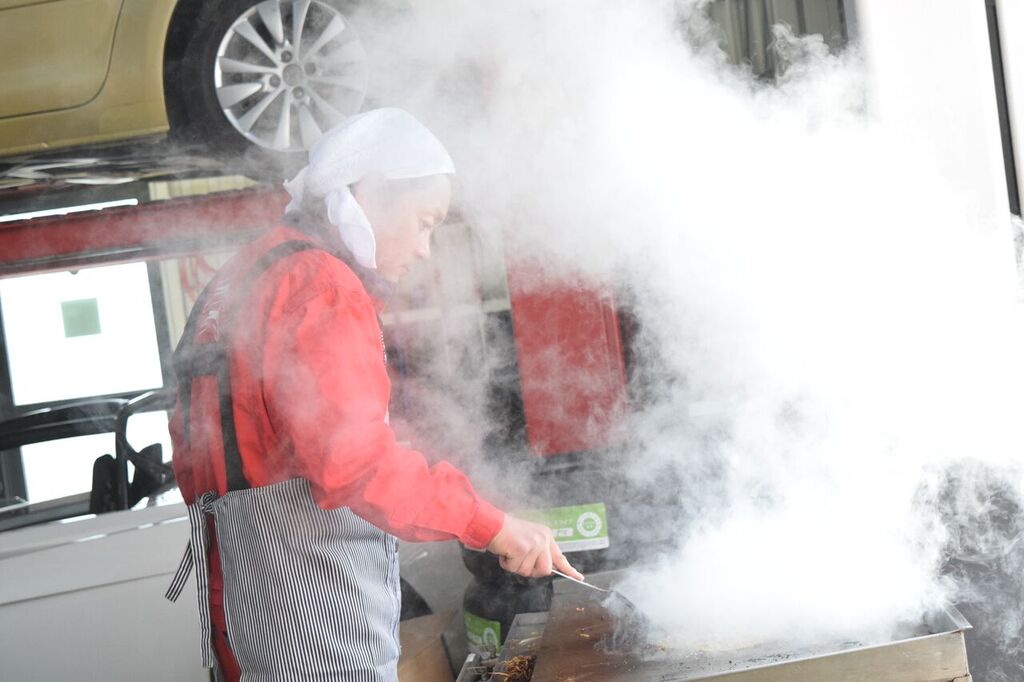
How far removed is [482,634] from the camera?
2.78 meters

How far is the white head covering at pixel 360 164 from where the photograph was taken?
1.78m

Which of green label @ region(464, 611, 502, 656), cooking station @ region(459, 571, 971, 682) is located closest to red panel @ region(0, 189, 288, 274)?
green label @ region(464, 611, 502, 656)

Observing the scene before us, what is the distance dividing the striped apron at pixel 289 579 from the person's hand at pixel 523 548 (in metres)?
→ 0.28

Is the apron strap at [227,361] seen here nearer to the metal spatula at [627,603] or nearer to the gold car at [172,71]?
the metal spatula at [627,603]

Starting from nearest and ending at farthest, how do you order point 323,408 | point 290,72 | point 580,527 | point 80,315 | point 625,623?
point 323,408 < point 625,623 < point 580,527 < point 290,72 < point 80,315

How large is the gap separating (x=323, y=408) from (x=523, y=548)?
45 cm

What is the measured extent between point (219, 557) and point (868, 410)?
1641mm

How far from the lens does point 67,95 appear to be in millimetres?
3088

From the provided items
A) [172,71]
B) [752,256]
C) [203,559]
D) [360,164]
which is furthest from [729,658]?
[172,71]

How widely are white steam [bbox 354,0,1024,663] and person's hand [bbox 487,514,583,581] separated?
41 cm

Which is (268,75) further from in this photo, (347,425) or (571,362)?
(347,425)

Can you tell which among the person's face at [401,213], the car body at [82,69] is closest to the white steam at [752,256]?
the car body at [82,69]

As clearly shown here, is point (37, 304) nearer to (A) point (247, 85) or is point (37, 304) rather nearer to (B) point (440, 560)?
(A) point (247, 85)

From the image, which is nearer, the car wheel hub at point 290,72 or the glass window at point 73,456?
the car wheel hub at point 290,72
